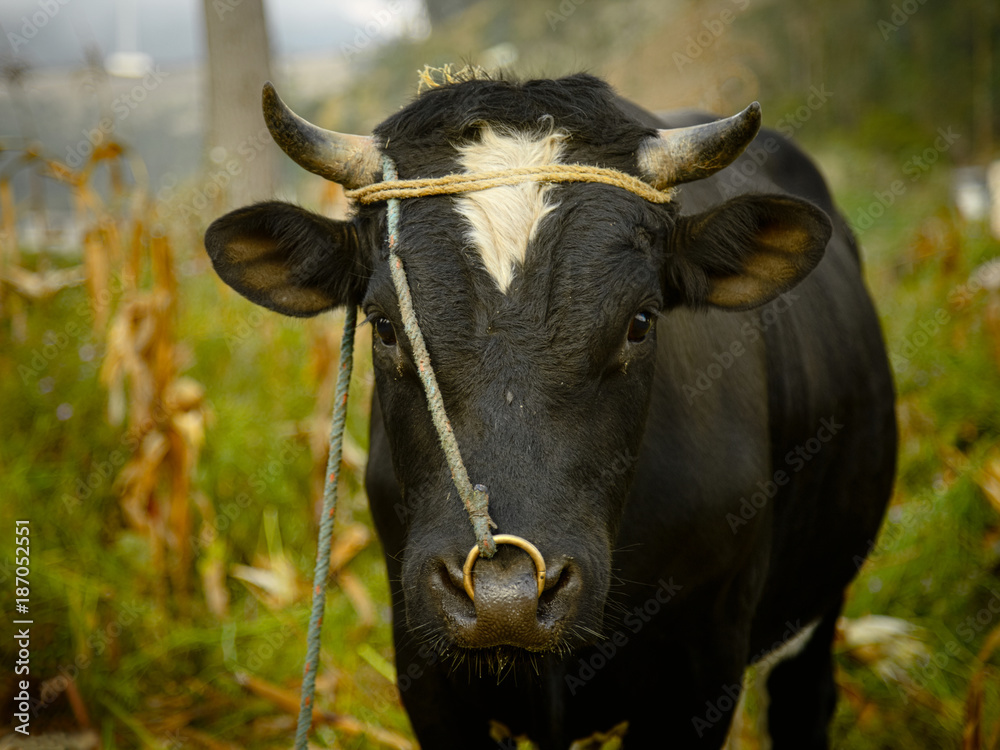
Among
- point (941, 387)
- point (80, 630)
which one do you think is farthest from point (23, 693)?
point (941, 387)

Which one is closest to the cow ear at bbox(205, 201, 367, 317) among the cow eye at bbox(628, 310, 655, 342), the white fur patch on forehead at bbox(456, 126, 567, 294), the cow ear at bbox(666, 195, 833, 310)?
the white fur patch on forehead at bbox(456, 126, 567, 294)

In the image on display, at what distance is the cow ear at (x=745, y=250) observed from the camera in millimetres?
2338

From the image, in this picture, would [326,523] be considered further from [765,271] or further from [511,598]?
[765,271]

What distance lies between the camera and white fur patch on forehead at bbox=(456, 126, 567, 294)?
1975 mm

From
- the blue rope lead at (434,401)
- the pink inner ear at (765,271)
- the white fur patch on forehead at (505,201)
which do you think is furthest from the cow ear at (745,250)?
the blue rope lead at (434,401)

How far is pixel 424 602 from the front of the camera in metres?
1.87

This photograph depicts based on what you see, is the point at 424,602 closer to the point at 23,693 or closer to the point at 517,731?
the point at 517,731

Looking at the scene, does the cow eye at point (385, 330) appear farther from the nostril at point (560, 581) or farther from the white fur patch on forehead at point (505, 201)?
the nostril at point (560, 581)

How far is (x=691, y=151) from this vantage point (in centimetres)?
222

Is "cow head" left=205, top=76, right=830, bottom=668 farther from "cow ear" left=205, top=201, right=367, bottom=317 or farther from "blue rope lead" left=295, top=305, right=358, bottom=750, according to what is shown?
"blue rope lead" left=295, top=305, right=358, bottom=750

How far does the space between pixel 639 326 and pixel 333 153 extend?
960mm

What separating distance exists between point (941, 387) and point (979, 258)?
2733 mm

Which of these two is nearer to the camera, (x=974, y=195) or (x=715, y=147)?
(x=715, y=147)

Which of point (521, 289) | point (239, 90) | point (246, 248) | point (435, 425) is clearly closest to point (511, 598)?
point (435, 425)
